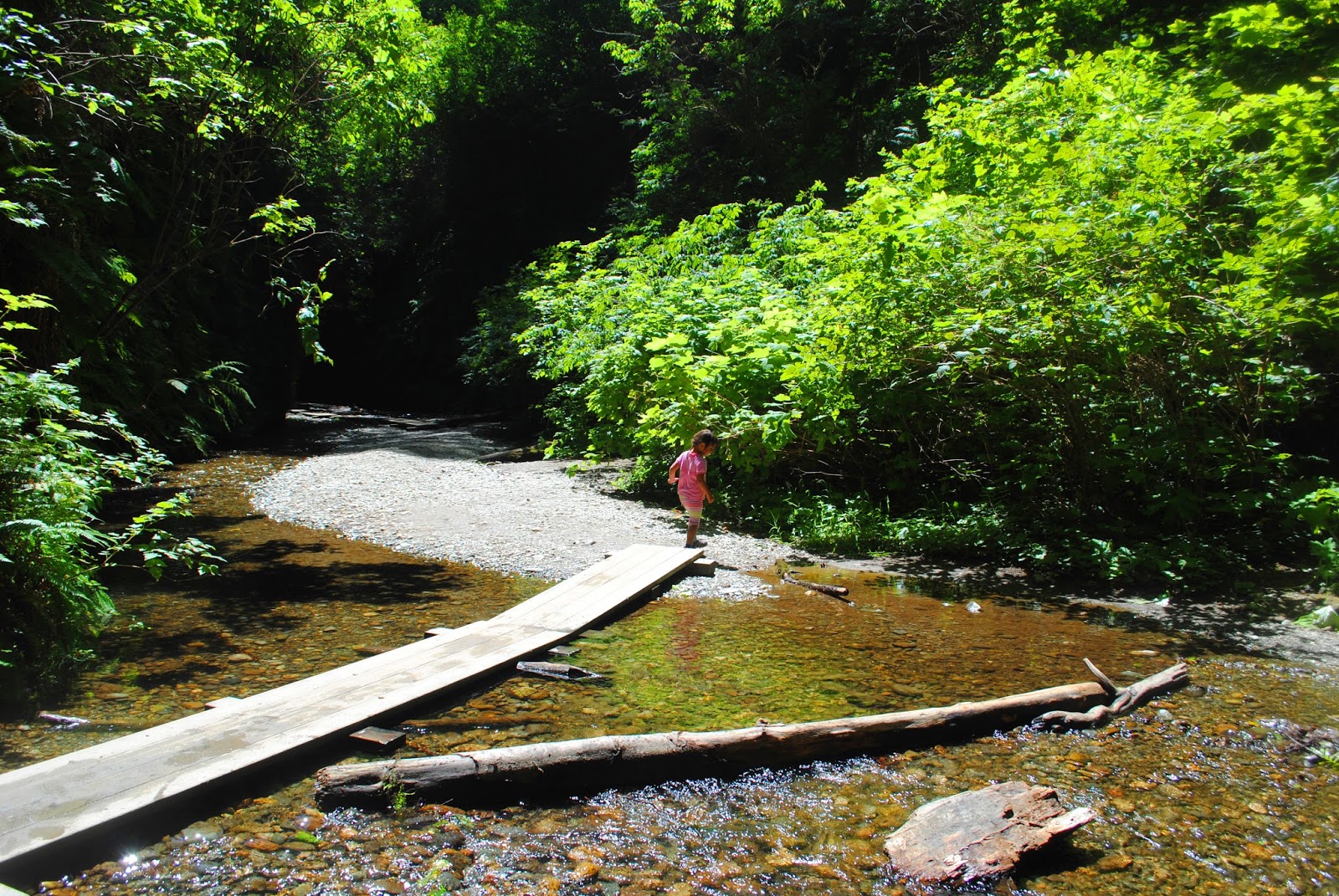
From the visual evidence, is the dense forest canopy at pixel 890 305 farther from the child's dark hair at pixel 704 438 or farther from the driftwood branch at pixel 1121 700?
the driftwood branch at pixel 1121 700

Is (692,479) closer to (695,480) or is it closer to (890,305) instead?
(695,480)

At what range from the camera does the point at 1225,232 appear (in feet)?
26.7

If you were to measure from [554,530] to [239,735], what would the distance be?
6518mm

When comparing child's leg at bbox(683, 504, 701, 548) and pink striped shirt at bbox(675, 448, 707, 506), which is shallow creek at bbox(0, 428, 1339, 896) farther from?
pink striped shirt at bbox(675, 448, 707, 506)

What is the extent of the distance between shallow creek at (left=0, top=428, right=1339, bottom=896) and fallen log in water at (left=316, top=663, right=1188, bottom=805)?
0.09 meters

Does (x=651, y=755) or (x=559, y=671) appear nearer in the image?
(x=651, y=755)

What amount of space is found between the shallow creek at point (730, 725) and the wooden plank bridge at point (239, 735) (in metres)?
0.17

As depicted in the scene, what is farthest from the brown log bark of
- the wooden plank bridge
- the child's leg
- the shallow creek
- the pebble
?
the wooden plank bridge

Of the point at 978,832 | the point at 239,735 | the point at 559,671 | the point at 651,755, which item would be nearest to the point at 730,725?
the point at 651,755

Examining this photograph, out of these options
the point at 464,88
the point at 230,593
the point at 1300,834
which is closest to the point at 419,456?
the point at 230,593

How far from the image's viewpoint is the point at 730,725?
494 cm

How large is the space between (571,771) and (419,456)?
627 inches

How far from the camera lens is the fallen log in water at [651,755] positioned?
12.9 ft

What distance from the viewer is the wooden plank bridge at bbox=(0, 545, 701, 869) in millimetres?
3408
